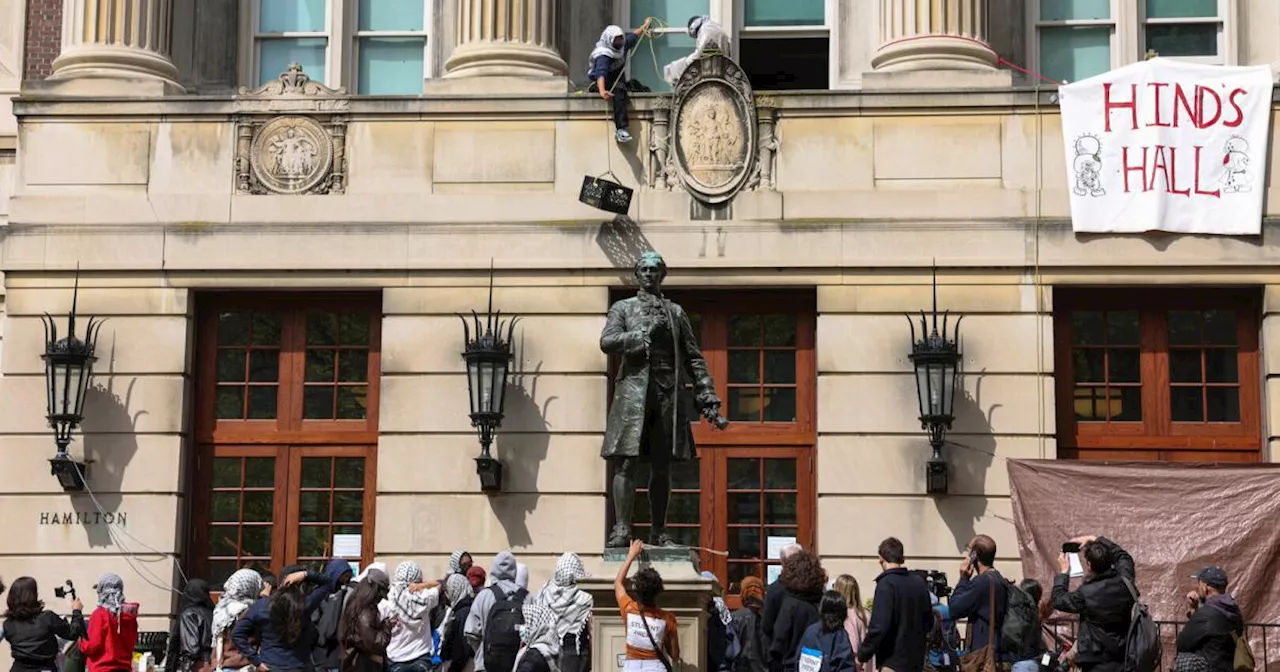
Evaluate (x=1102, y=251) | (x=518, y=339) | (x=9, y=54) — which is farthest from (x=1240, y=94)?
(x=9, y=54)

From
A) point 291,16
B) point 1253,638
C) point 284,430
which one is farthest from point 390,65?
point 1253,638

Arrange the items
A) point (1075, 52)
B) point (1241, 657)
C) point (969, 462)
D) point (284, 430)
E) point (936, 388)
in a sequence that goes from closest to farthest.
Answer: point (1241, 657) < point (936, 388) < point (969, 462) < point (284, 430) < point (1075, 52)

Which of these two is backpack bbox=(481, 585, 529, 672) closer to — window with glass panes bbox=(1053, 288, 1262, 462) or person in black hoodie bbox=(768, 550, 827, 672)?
person in black hoodie bbox=(768, 550, 827, 672)

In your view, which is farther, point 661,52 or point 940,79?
point 661,52

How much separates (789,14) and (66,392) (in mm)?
8930

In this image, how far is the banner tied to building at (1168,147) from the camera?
21219 mm

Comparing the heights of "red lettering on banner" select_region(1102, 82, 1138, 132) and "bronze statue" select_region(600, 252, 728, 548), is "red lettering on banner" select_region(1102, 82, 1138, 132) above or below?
above

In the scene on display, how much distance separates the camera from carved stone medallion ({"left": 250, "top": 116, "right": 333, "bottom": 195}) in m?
22.0

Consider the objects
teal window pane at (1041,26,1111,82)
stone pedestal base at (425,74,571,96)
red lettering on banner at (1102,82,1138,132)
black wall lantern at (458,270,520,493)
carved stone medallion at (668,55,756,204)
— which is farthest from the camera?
teal window pane at (1041,26,1111,82)

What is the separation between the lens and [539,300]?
71.0ft

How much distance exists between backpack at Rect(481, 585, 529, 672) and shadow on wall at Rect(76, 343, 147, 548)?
22.3 feet

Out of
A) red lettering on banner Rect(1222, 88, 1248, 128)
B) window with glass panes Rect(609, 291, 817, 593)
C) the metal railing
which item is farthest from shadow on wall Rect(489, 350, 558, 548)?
red lettering on banner Rect(1222, 88, 1248, 128)

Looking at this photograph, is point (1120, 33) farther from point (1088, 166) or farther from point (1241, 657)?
point (1241, 657)

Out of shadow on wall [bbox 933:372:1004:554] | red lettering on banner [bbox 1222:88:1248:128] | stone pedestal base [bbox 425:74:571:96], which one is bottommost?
shadow on wall [bbox 933:372:1004:554]
